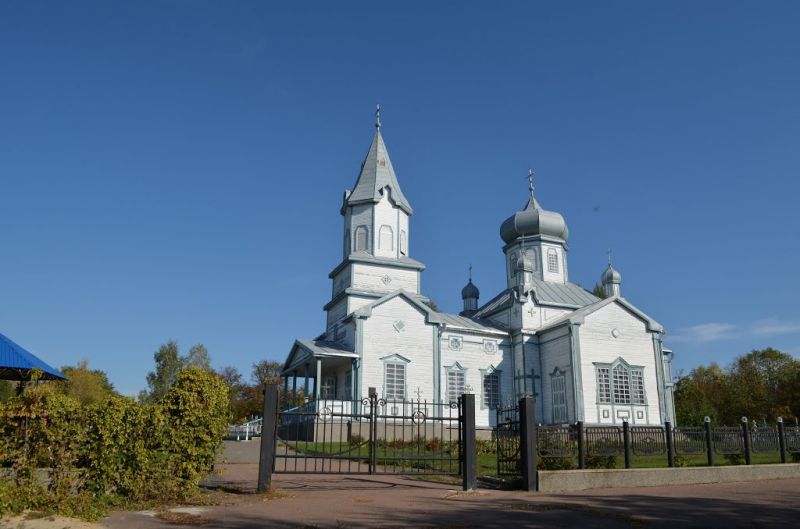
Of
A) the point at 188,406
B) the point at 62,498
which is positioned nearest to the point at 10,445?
the point at 62,498

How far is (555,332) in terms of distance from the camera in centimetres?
3044

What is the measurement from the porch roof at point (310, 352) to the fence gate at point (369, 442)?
2.00 m

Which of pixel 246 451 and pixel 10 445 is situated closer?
pixel 10 445

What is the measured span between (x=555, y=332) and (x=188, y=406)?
23.1m

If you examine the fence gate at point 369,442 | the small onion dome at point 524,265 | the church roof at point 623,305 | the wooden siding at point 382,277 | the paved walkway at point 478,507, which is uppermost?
the small onion dome at point 524,265

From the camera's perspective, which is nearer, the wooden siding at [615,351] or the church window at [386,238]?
the wooden siding at [615,351]

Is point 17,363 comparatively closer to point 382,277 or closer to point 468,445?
point 468,445

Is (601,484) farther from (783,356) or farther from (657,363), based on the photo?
(783,356)

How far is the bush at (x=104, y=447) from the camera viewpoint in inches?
342

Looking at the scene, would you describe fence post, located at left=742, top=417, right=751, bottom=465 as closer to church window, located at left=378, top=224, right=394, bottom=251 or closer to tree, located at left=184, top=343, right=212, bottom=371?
church window, located at left=378, top=224, right=394, bottom=251

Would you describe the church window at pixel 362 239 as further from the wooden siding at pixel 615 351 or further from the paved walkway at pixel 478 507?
the paved walkway at pixel 478 507

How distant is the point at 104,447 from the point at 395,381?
19463mm

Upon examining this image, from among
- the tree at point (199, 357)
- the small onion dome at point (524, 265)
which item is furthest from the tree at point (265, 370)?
the small onion dome at point (524, 265)

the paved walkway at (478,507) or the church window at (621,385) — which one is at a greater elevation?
the church window at (621,385)
